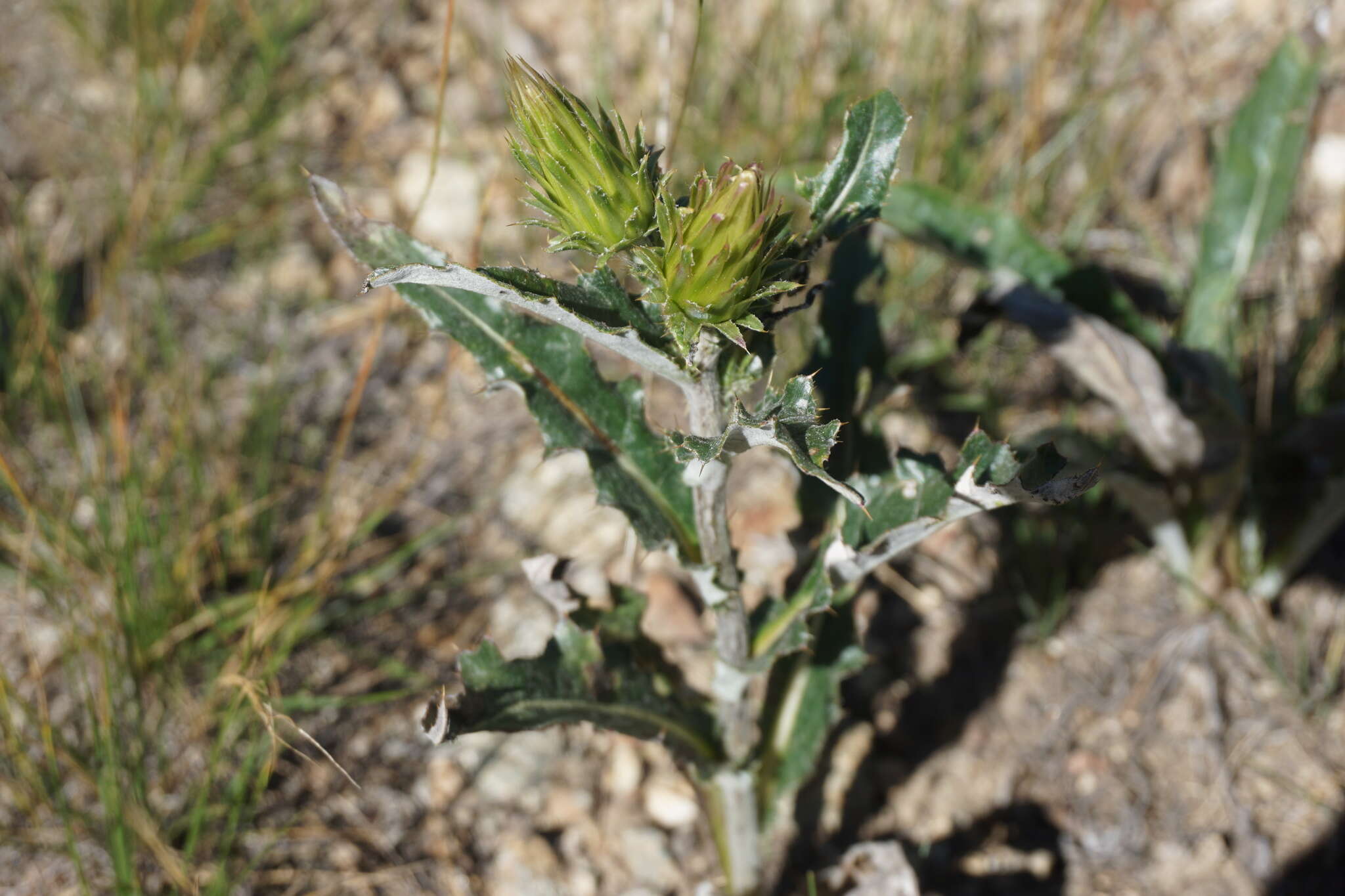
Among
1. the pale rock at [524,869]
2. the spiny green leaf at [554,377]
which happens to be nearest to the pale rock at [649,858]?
the pale rock at [524,869]

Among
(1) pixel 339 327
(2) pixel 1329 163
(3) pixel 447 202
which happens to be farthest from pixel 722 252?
(2) pixel 1329 163

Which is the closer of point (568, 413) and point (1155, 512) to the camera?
point (568, 413)

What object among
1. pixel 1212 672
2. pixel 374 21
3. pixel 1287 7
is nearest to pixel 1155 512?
pixel 1212 672

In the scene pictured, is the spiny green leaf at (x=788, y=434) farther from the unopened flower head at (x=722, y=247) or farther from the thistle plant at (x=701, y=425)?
the unopened flower head at (x=722, y=247)

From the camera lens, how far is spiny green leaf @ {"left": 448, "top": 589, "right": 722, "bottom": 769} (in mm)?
1486

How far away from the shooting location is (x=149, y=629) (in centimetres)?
220

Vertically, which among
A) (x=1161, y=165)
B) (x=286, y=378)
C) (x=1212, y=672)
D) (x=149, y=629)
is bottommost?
(x=1212, y=672)

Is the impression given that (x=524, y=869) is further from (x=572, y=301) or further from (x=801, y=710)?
(x=572, y=301)

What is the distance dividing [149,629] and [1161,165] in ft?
10.2

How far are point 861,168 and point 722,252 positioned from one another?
422mm

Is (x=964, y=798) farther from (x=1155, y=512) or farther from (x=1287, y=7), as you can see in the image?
(x=1287, y=7)

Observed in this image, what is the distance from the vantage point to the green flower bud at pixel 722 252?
1.08 m

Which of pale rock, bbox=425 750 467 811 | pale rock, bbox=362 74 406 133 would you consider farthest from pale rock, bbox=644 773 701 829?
pale rock, bbox=362 74 406 133

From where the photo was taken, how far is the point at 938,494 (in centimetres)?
143
